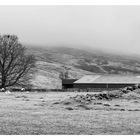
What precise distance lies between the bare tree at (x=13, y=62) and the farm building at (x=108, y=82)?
32.0 metres

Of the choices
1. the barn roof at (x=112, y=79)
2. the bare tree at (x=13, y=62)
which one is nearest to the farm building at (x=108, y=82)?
the barn roof at (x=112, y=79)

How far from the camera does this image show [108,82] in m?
109

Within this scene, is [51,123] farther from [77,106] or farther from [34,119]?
[77,106]

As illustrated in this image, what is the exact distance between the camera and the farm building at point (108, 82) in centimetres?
10776

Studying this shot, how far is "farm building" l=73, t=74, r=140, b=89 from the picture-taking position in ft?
354

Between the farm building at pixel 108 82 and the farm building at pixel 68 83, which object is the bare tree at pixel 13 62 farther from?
the farm building at pixel 68 83

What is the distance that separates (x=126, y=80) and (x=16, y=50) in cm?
3981

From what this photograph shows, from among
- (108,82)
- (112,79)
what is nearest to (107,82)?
(108,82)

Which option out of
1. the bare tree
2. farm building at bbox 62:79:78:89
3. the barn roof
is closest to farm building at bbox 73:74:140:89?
the barn roof

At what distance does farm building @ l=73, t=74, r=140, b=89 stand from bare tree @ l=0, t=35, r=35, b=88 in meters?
32.0

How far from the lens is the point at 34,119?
843 inches

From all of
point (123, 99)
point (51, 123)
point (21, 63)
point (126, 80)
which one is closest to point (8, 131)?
point (51, 123)

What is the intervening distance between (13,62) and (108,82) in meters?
36.0

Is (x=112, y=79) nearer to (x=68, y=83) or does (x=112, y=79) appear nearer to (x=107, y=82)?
(x=107, y=82)
